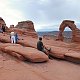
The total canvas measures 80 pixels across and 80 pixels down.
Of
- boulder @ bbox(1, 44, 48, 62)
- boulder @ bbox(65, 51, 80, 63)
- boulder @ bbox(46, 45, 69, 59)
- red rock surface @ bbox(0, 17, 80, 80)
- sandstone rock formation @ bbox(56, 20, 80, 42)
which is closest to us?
red rock surface @ bbox(0, 17, 80, 80)

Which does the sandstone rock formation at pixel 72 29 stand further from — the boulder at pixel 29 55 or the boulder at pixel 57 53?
the boulder at pixel 29 55

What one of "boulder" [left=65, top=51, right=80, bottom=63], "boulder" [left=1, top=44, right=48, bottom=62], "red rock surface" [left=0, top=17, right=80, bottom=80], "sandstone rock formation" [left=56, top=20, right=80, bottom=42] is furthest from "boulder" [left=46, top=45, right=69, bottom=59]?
"sandstone rock formation" [left=56, top=20, right=80, bottom=42]

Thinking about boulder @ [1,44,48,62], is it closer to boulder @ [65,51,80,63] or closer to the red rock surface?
the red rock surface

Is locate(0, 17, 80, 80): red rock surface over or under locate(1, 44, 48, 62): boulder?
under

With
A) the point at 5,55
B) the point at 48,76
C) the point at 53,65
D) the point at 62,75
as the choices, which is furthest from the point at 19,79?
the point at 5,55

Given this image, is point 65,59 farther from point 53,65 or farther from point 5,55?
point 5,55

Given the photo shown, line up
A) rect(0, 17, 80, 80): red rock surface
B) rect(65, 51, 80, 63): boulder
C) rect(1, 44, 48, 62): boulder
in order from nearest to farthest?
rect(0, 17, 80, 80): red rock surface < rect(1, 44, 48, 62): boulder < rect(65, 51, 80, 63): boulder

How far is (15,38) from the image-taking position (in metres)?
19.2

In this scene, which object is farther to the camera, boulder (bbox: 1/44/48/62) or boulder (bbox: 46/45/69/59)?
boulder (bbox: 46/45/69/59)

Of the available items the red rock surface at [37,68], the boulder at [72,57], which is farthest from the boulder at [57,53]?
the boulder at [72,57]

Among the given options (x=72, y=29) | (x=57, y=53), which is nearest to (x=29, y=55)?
(x=57, y=53)

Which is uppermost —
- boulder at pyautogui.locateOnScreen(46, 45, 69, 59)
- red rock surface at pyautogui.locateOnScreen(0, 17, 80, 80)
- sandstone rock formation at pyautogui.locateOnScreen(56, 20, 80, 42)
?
sandstone rock formation at pyautogui.locateOnScreen(56, 20, 80, 42)

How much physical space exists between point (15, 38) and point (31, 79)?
29.3 feet

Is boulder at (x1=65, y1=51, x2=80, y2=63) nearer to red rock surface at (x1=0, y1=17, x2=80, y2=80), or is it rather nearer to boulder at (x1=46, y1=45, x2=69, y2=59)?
red rock surface at (x1=0, y1=17, x2=80, y2=80)
